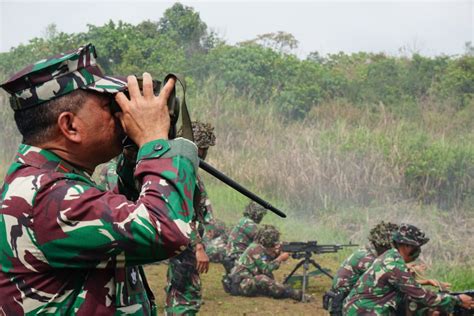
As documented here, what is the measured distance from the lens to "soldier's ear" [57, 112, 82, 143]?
2.21 m

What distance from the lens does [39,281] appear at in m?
2.13

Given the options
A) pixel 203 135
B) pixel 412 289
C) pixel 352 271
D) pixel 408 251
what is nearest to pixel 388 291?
pixel 412 289

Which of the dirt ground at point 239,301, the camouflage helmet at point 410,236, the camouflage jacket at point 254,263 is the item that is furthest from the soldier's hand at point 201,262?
the camouflage jacket at point 254,263

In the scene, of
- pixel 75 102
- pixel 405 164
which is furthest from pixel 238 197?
pixel 75 102

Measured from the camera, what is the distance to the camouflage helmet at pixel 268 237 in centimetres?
1016

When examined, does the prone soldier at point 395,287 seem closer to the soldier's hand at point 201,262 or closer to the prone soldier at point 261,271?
the soldier's hand at point 201,262

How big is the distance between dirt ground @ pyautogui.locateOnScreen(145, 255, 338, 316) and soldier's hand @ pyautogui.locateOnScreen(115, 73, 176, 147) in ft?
22.7

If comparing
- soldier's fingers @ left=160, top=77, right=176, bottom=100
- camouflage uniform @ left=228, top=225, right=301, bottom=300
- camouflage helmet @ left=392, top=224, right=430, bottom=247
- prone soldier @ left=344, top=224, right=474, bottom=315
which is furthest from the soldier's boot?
soldier's fingers @ left=160, top=77, right=176, bottom=100

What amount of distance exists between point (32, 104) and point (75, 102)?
0.12m

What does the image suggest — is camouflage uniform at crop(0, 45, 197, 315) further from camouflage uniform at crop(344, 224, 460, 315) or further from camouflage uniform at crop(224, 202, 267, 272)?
camouflage uniform at crop(224, 202, 267, 272)

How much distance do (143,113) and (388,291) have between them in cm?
499

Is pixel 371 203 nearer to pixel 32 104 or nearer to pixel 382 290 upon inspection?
pixel 382 290

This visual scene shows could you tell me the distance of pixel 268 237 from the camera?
1016cm

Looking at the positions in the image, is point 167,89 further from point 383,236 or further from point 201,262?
point 383,236
